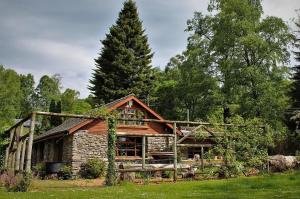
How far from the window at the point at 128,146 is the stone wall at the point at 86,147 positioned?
55.7 inches

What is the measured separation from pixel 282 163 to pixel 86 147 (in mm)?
13072

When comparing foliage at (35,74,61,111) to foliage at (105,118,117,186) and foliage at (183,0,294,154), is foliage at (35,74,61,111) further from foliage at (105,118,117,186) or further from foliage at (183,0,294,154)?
foliage at (105,118,117,186)

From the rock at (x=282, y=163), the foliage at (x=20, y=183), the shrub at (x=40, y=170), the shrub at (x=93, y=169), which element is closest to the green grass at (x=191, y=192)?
the foliage at (x=20, y=183)

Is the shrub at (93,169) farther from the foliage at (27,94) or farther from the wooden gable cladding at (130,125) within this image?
the foliage at (27,94)

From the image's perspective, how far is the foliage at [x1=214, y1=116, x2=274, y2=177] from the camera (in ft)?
72.3

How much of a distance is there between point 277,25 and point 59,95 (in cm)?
5060

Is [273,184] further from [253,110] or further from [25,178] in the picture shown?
[253,110]

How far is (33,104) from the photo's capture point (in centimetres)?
7875

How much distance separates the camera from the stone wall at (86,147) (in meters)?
25.7

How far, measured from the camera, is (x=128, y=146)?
2889cm

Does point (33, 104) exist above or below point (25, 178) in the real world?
above

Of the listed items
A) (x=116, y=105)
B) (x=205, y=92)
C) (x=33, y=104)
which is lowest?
(x=116, y=105)

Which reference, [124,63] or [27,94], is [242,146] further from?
[27,94]

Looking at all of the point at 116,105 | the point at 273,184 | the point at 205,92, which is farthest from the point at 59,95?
the point at 273,184
